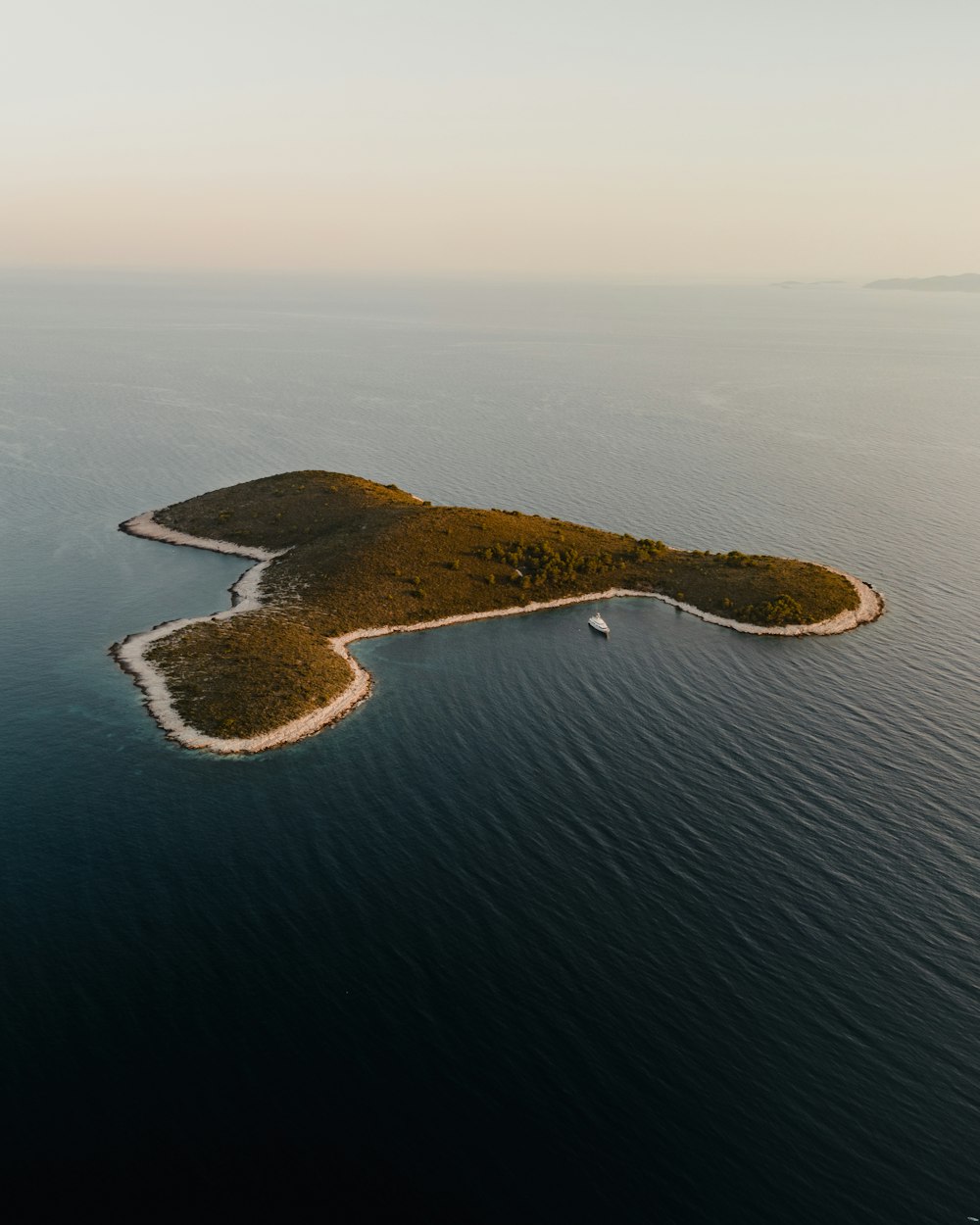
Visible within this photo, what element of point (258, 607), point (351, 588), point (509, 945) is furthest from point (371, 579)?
point (509, 945)

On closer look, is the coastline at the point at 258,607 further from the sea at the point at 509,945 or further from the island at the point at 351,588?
the sea at the point at 509,945

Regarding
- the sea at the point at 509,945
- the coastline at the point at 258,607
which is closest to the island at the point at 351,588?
the coastline at the point at 258,607

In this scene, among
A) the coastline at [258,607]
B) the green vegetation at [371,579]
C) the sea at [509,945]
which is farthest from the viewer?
the green vegetation at [371,579]

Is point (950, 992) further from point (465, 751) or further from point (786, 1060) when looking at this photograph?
point (465, 751)

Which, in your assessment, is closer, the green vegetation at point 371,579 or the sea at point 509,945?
the sea at point 509,945

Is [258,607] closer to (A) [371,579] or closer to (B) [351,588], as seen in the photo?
(B) [351,588]

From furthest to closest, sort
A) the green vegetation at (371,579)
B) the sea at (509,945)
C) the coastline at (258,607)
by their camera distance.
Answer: the green vegetation at (371,579)
the coastline at (258,607)
the sea at (509,945)

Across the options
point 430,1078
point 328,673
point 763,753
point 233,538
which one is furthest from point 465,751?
point 233,538
